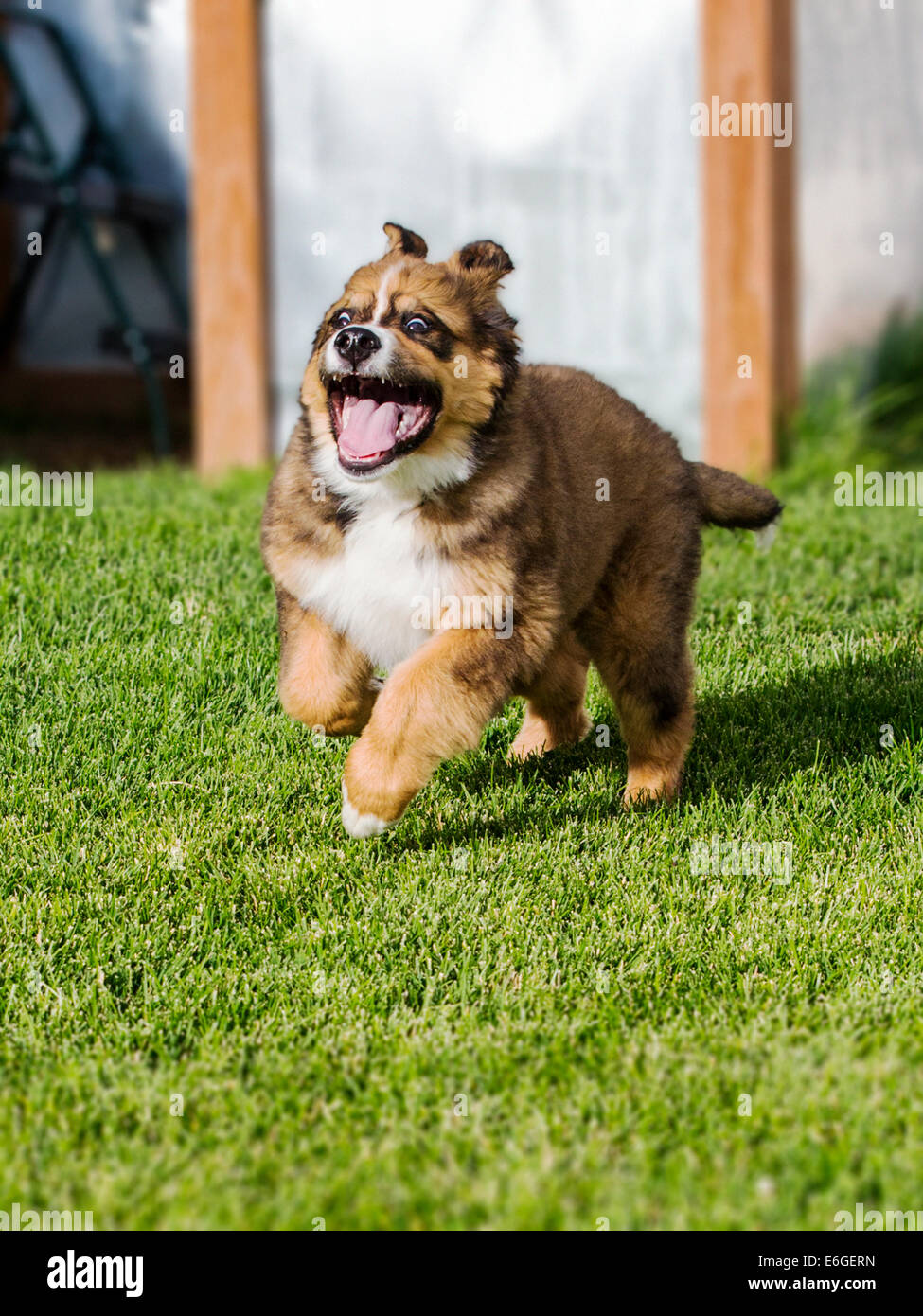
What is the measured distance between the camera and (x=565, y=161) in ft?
27.1

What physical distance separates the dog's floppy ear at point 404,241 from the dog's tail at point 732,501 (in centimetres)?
109

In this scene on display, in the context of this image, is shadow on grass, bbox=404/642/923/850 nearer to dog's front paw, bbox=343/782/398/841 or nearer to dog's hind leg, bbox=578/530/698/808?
dog's hind leg, bbox=578/530/698/808

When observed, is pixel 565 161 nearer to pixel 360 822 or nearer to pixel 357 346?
pixel 357 346

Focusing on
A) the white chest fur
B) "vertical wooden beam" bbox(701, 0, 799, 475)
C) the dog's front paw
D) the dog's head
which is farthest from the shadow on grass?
"vertical wooden beam" bbox(701, 0, 799, 475)

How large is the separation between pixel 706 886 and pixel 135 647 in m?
2.04

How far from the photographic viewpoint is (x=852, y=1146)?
2646mm

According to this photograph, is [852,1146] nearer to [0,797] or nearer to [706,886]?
[706,886]

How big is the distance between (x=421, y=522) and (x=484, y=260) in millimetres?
703

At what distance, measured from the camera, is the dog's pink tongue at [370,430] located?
3.55m

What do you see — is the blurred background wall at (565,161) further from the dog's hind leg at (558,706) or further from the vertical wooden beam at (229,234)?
the dog's hind leg at (558,706)

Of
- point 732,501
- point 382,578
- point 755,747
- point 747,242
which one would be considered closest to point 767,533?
point 732,501

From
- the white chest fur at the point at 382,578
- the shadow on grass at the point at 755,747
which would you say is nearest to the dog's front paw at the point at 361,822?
the shadow on grass at the point at 755,747

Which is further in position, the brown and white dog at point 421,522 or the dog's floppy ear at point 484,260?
the dog's floppy ear at point 484,260

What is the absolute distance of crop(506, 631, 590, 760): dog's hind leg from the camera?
444cm
